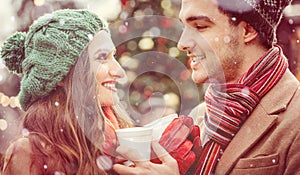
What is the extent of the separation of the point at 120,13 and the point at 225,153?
445 mm

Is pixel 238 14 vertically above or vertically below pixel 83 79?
above

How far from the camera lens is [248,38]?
4.54 feet

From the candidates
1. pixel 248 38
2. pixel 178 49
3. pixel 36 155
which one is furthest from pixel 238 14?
pixel 36 155

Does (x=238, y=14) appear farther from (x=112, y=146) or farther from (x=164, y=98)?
(x=112, y=146)

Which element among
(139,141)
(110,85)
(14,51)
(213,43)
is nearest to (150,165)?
(139,141)

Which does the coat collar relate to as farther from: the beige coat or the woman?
the woman

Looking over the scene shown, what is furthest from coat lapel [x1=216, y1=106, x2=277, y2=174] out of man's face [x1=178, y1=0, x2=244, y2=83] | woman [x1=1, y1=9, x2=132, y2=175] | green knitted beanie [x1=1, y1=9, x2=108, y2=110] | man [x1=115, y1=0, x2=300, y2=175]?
green knitted beanie [x1=1, y1=9, x2=108, y2=110]

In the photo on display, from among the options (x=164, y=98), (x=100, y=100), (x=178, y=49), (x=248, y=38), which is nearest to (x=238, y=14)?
(x=248, y=38)

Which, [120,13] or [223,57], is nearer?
[223,57]

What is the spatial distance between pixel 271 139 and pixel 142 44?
39 cm

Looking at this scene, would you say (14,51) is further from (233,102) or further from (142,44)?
(233,102)

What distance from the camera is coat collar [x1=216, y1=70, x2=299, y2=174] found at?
138cm

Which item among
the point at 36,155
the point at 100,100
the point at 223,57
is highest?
the point at 223,57

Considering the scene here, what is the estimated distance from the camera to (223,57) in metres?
1.38
